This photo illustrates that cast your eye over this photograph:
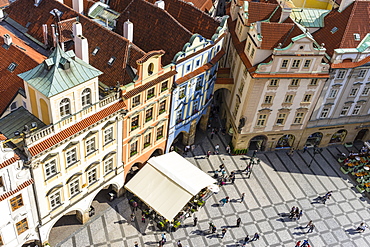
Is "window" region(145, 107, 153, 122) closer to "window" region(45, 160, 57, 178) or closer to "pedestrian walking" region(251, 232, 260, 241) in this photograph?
"window" region(45, 160, 57, 178)

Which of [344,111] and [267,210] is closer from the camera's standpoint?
[267,210]

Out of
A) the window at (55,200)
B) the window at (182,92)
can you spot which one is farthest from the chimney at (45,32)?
the window at (55,200)

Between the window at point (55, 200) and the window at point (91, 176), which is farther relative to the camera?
the window at point (91, 176)

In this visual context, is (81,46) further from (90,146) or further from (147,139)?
(147,139)

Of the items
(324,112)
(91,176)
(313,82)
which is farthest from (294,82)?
(91,176)

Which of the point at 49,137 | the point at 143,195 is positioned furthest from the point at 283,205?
the point at 49,137

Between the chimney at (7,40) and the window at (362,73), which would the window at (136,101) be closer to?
the chimney at (7,40)
